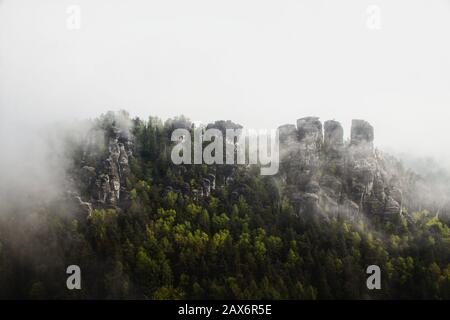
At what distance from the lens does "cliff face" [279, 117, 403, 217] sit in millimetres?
89000

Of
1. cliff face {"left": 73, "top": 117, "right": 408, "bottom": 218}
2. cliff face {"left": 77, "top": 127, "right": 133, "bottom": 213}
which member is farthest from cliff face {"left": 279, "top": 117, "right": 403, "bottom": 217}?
cliff face {"left": 77, "top": 127, "right": 133, "bottom": 213}

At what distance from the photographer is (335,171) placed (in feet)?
310

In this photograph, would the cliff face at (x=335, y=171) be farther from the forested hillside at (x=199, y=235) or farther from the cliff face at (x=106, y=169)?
the cliff face at (x=106, y=169)

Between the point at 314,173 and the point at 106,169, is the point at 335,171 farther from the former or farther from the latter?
the point at 106,169

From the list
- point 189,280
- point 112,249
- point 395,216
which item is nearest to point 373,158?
point 395,216

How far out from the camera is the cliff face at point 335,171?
3504 inches

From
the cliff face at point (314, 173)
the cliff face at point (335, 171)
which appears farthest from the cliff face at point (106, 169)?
the cliff face at point (335, 171)

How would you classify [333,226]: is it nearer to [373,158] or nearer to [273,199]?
[273,199]

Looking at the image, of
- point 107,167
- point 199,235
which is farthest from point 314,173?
point 107,167

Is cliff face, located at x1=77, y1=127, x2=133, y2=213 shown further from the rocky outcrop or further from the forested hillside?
the forested hillside

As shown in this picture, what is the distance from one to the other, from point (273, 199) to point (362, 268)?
22.4 metres
